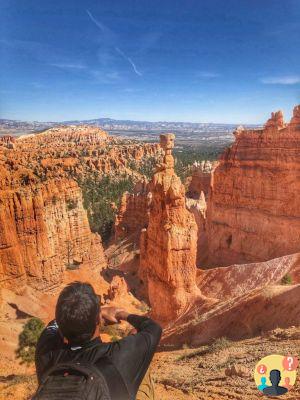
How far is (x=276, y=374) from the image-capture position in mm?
6320

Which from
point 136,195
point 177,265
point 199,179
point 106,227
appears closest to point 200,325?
point 177,265

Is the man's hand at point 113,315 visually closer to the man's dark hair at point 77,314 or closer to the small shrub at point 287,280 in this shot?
the man's dark hair at point 77,314

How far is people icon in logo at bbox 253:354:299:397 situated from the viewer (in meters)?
5.79

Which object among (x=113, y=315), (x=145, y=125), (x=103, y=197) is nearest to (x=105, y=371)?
(x=113, y=315)

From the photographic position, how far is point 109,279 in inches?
1150

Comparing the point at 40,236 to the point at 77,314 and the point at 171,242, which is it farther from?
the point at 77,314

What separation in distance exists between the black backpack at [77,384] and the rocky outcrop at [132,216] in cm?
3787

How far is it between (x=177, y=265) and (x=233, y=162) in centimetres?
1462

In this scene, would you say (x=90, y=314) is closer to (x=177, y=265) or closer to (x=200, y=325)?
(x=200, y=325)

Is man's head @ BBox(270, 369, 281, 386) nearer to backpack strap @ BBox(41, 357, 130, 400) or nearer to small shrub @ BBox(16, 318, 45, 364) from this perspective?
backpack strap @ BBox(41, 357, 130, 400)

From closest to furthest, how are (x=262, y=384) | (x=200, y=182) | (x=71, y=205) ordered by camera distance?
1. (x=262, y=384)
2. (x=71, y=205)
3. (x=200, y=182)

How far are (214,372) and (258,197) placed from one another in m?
20.4

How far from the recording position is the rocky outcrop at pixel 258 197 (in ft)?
81.0

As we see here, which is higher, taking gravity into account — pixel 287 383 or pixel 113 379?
pixel 113 379
